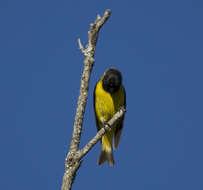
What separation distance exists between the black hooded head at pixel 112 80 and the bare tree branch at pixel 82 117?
1917mm

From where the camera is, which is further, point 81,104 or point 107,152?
point 107,152

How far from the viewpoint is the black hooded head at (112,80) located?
7.20 metres

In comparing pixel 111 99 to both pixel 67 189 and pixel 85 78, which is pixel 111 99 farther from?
pixel 67 189

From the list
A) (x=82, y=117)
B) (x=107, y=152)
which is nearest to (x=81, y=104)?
(x=82, y=117)

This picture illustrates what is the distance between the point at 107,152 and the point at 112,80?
1538 millimetres

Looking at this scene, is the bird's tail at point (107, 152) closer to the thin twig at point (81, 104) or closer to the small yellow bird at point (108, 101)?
the small yellow bird at point (108, 101)

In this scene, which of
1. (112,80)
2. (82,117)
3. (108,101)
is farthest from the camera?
(108,101)

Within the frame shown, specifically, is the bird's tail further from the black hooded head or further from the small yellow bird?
the black hooded head

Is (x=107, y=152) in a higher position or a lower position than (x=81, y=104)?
higher

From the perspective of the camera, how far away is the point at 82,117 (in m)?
4.86

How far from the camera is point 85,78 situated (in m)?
4.98

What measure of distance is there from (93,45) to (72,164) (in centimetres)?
177

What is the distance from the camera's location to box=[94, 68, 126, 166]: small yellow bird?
23.8 feet

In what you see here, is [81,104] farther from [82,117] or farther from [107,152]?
[107,152]
